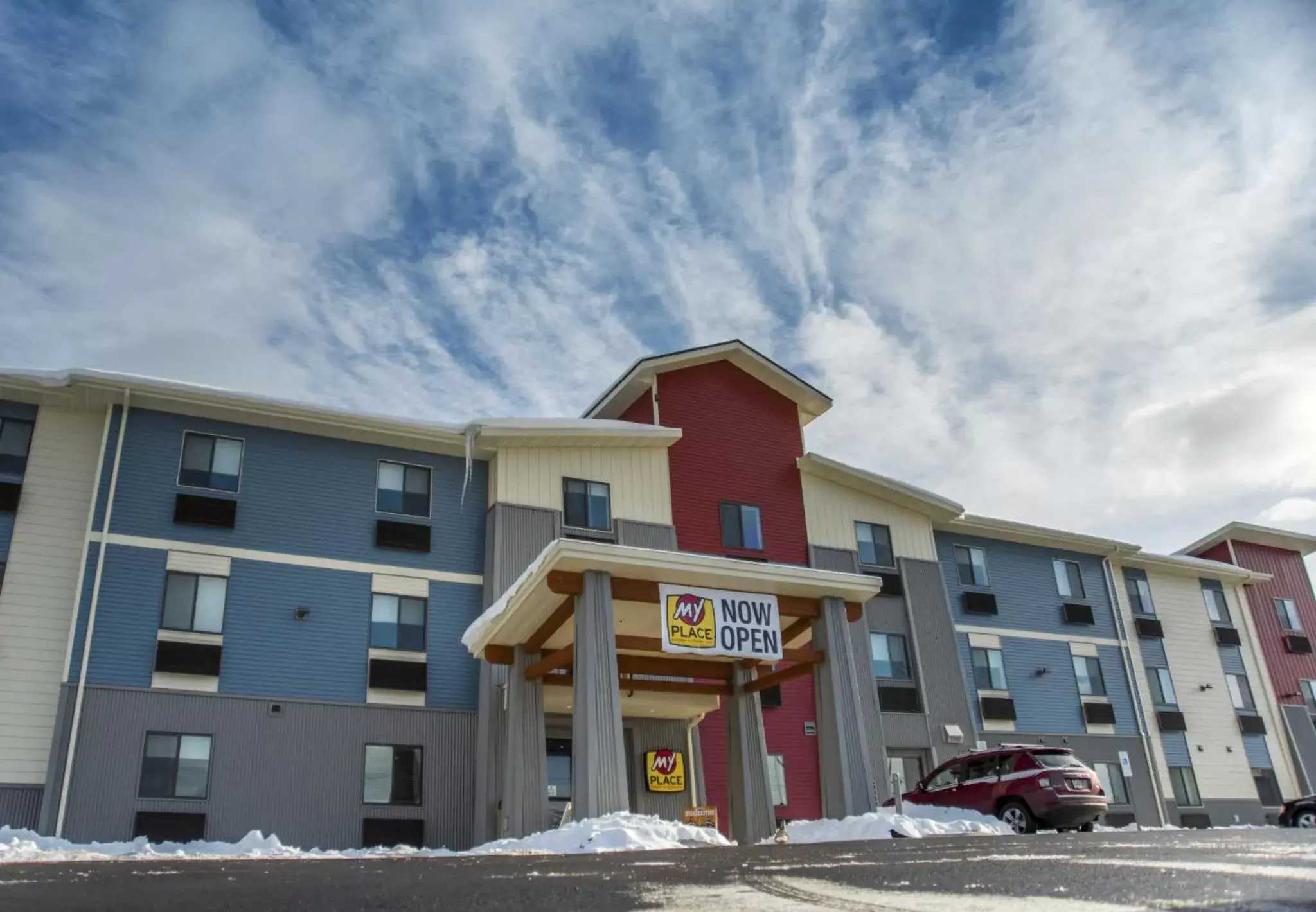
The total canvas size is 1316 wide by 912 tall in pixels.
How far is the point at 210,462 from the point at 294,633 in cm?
403

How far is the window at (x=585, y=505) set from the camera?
2356 centimetres

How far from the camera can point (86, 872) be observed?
790cm

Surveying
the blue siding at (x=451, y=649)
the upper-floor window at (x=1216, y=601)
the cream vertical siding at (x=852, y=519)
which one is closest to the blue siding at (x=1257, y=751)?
the upper-floor window at (x=1216, y=601)

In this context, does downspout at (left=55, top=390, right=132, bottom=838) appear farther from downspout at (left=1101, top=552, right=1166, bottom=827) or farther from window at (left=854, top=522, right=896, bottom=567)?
downspout at (left=1101, top=552, right=1166, bottom=827)

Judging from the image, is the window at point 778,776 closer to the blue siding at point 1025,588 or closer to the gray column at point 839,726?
the gray column at point 839,726

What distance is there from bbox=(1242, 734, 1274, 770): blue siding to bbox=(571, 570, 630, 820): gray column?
90.1 feet

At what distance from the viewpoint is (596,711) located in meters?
14.7

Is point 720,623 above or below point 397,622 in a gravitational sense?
below

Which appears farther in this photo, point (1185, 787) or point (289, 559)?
point (1185, 787)

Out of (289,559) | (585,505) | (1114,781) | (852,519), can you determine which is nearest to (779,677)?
(585,505)

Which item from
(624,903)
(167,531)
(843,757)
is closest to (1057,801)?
(843,757)

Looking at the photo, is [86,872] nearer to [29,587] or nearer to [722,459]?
[29,587]

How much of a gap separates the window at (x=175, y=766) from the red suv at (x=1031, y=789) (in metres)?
14.2

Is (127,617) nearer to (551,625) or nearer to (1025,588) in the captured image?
(551,625)
